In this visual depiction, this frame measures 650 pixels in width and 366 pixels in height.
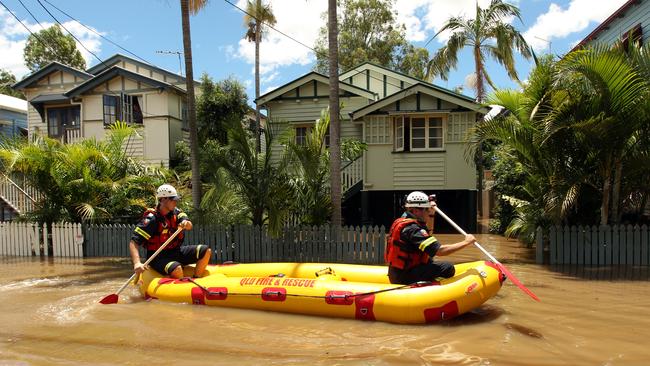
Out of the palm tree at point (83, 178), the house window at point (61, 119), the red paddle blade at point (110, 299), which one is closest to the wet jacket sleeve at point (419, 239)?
the red paddle blade at point (110, 299)

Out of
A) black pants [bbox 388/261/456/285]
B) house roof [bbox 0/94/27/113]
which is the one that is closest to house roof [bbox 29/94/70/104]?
house roof [bbox 0/94/27/113]

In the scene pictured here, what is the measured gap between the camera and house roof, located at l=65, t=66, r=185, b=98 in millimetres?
18656

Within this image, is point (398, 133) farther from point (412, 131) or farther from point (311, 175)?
point (311, 175)

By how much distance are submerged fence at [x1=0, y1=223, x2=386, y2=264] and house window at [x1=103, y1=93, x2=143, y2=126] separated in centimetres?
774

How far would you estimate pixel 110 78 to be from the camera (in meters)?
19.1

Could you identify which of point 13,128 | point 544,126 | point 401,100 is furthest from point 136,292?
point 13,128

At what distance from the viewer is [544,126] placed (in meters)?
8.82

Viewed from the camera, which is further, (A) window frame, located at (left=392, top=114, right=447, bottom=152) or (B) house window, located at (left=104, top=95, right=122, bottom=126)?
(B) house window, located at (left=104, top=95, right=122, bottom=126)

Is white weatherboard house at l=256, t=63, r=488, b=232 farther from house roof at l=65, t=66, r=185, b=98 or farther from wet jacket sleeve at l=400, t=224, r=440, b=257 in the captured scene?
wet jacket sleeve at l=400, t=224, r=440, b=257

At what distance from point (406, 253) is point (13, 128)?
25.4 m

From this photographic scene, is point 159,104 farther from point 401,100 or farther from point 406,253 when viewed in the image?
point 406,253

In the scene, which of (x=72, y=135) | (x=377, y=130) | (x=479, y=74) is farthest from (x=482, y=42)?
(x=72, y=135)

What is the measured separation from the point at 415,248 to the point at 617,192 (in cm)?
559

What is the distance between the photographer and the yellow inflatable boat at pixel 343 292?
544 cm
